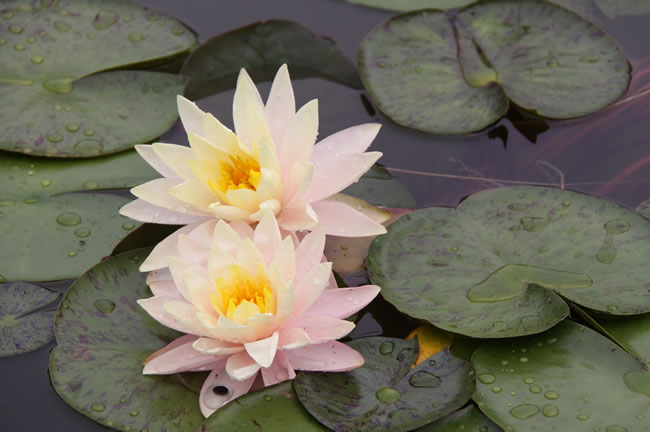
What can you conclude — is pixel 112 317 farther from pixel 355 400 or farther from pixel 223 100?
pixel 223 100

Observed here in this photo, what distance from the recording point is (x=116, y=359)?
1.72 metres

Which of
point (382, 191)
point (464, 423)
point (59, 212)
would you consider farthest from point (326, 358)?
point (59, 212)

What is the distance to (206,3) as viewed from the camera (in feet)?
9.83

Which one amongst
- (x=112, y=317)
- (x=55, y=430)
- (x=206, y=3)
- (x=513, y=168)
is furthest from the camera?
(x=206, y=3)

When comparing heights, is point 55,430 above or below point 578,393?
below

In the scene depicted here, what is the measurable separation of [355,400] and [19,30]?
206cm

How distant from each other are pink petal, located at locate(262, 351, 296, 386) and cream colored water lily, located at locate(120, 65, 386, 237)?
333 millimetres

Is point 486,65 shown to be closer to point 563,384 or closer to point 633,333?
point 633,333

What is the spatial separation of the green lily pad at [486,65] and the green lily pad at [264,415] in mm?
1167

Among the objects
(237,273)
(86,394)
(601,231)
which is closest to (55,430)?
(86,394)

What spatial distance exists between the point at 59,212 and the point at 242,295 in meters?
0.88

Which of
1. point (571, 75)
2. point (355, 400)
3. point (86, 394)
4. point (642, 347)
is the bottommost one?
point (86, 394)

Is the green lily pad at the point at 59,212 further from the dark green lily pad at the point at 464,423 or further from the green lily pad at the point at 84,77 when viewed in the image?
the dark green lily pad at the point at 464,423

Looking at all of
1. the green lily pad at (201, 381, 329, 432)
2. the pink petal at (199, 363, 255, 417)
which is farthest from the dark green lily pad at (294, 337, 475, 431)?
the pink petal at (199, 363, 255, 417)
